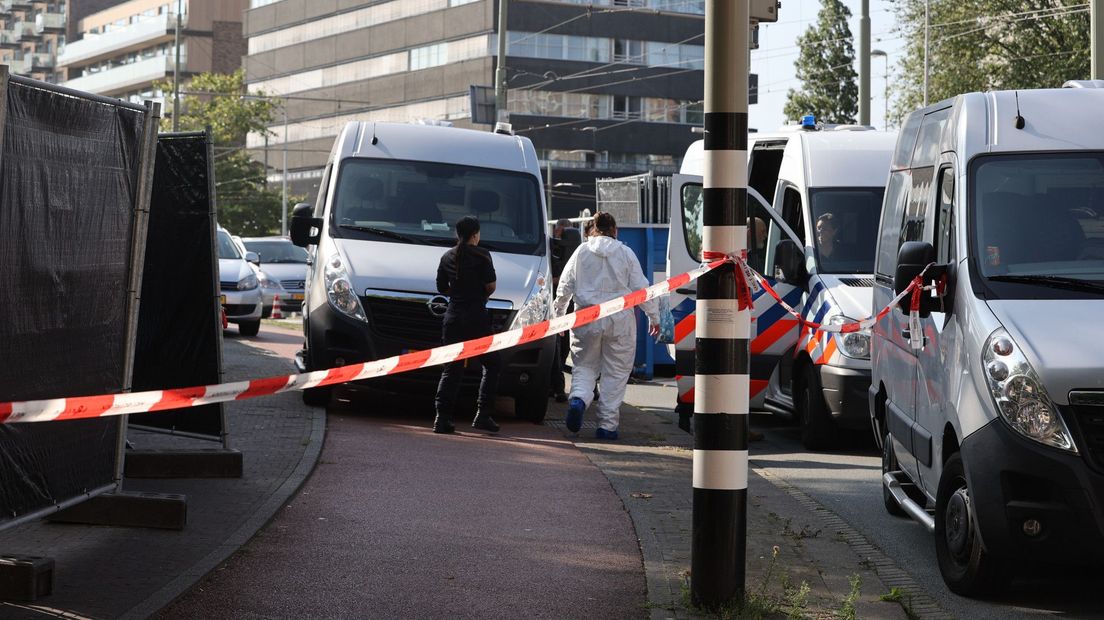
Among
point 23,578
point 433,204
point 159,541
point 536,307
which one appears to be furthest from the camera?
point 433,204

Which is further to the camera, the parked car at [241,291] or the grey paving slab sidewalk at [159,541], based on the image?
the parked car at [241,291]

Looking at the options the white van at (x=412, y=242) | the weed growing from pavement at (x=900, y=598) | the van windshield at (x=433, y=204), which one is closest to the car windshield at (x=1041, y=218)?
the weed growing from pavement at (x=900, y=598)

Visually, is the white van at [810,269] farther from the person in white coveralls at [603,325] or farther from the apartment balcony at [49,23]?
the apartment balcony at [49,23]

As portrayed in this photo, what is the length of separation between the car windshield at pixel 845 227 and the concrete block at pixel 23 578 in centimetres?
794

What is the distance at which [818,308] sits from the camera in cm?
1215

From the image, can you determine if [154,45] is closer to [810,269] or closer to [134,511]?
[810,269]

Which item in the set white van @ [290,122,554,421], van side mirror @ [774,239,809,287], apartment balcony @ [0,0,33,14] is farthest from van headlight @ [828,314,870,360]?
apartment balcony @ [0,0,33,14]

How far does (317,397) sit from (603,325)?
9.28ft

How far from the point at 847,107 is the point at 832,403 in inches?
2832

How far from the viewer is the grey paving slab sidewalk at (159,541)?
609 centimetres

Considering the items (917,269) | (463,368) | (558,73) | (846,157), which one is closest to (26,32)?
(558,73)

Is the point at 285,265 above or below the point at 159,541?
above

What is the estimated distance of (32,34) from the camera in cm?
14275

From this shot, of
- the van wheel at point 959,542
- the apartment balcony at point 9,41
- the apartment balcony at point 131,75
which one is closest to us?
the van wheel at point 959,542
